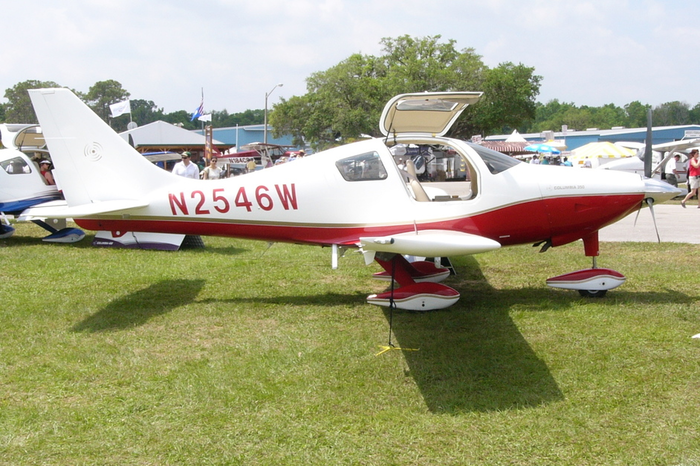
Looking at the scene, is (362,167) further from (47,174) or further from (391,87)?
Result: (391,87)

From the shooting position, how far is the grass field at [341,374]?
3.57 meters

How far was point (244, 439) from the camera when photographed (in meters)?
3.67

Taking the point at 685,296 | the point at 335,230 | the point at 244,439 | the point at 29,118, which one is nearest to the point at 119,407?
the point at 244,439

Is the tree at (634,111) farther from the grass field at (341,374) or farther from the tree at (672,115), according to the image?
the grass field at (341,374)

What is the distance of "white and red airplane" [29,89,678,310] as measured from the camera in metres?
6.16

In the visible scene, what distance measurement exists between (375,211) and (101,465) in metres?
3.70

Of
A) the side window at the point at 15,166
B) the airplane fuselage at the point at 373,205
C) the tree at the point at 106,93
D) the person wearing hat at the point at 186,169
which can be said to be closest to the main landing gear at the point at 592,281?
the airplane fuselage at the point at 373,205

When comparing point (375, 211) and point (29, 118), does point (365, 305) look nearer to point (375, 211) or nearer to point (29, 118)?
point (375, 211)

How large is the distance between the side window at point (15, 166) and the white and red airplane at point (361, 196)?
5962 mm

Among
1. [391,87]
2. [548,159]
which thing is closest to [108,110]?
[391,87]

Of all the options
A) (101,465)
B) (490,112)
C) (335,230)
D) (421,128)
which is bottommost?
(101,465)

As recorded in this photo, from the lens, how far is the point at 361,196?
625cm

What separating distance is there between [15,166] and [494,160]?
9927 millimetres

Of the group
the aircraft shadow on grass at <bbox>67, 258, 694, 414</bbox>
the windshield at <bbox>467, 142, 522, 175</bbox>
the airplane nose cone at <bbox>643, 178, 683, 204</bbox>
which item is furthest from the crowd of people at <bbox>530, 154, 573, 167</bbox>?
the windshield at <bbox>467, 142, 522, 175</bbox>
